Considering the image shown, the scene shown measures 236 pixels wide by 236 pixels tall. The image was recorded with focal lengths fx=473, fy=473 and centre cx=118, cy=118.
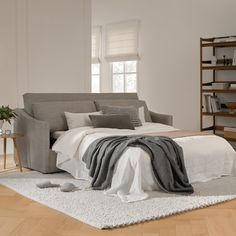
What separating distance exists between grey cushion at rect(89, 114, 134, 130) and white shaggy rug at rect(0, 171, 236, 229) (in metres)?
0.84

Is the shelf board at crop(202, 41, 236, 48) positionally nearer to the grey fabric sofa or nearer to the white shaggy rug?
the grey fabric sofa

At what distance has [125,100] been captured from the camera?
22.3ft

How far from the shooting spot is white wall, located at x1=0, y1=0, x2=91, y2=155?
281 inches

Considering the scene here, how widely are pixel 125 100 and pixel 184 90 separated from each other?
1.78 m

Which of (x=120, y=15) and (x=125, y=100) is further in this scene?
(x=120, y=15)

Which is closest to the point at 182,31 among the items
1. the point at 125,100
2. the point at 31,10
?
the point at 125,100

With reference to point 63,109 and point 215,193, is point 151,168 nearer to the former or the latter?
point 215,193

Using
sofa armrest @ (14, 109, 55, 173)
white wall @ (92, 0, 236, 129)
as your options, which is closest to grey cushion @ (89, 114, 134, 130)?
sofa armrest @ (14, 109, 55, 173)

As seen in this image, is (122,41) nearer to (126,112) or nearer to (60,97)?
(60,97)

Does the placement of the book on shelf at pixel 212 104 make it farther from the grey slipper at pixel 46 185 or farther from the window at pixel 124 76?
the grey slipper at pixel 46 185

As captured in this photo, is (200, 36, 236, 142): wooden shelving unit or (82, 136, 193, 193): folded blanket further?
(200, 36, 236, 142): wooden shelving unit

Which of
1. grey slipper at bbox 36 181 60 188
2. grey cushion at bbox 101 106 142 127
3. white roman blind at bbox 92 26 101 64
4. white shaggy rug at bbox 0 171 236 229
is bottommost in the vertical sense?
white shaggy rug at bbox 0 171 236 229

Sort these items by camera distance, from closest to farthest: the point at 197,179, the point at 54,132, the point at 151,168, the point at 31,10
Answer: the point at 151,168 < the point at 197,179 < the point at 54,132 < the point at 31,10

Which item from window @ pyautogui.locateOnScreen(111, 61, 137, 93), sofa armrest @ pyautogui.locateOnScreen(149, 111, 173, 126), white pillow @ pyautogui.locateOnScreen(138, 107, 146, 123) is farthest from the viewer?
window @ pyautogui.locateOnScreen(111, 61, 137, 93)
